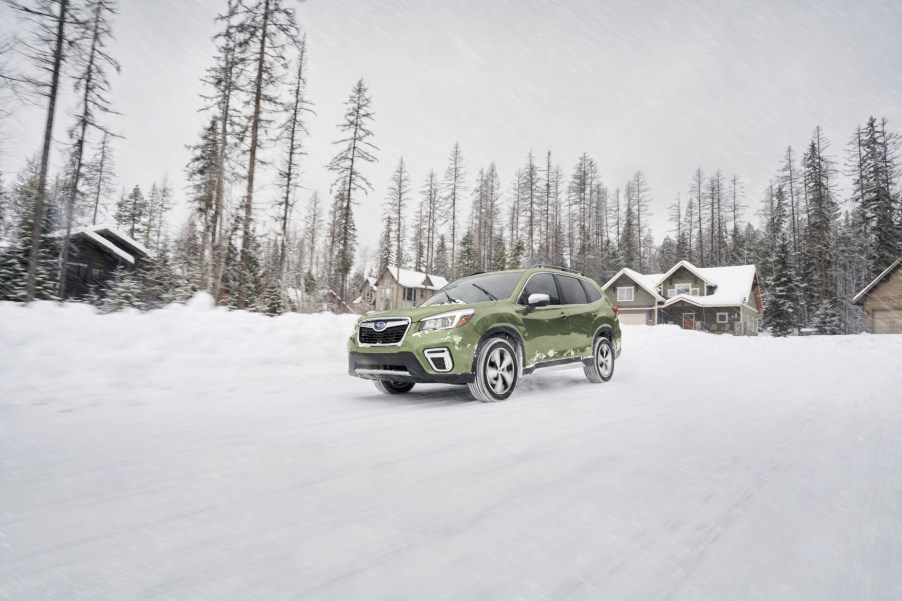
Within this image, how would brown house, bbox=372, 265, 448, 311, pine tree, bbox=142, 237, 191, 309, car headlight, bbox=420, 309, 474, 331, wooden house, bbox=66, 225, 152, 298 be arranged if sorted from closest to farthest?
car headlight, bbox=420, 309, 474, 331, pine tree, bbox=142, 237, 191, 309, wooden house, bbox=66, 225, 152, 298, brown house, bbox=372, 265, 448, 311

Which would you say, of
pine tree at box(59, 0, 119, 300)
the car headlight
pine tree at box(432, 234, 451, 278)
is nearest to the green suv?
the car headlight

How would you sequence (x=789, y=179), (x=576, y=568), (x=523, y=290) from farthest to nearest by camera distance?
1. (x=789, y=179)
2. (x=523, y=290)
3. (x=576, y=568)

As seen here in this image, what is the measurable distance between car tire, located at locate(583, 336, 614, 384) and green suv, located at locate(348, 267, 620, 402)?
0.07 ft

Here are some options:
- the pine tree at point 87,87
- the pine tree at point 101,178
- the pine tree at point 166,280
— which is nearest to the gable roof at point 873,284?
the pine tree at point 166,280

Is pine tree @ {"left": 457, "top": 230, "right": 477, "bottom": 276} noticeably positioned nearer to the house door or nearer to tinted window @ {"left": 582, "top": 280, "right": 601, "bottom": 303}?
the house door

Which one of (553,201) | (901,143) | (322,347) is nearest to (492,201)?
(553,201)

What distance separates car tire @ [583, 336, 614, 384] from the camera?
7016 mm

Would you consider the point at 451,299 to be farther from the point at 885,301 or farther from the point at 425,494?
the point at 885,301

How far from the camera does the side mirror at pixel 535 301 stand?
579 cm

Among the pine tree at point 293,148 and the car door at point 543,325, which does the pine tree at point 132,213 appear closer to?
the pine tree at point 293,148

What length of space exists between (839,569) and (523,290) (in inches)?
181

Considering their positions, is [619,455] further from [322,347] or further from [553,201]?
[553,201]

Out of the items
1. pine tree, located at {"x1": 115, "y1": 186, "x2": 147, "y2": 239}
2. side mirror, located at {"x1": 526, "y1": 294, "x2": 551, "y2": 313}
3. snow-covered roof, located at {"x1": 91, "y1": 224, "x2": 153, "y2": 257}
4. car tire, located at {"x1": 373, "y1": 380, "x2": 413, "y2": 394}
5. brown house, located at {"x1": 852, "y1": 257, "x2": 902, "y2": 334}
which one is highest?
pine tree, located at {"x1": 115, "y1": 186, "x2": 147, "y2": 239}

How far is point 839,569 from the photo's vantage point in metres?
1.62
